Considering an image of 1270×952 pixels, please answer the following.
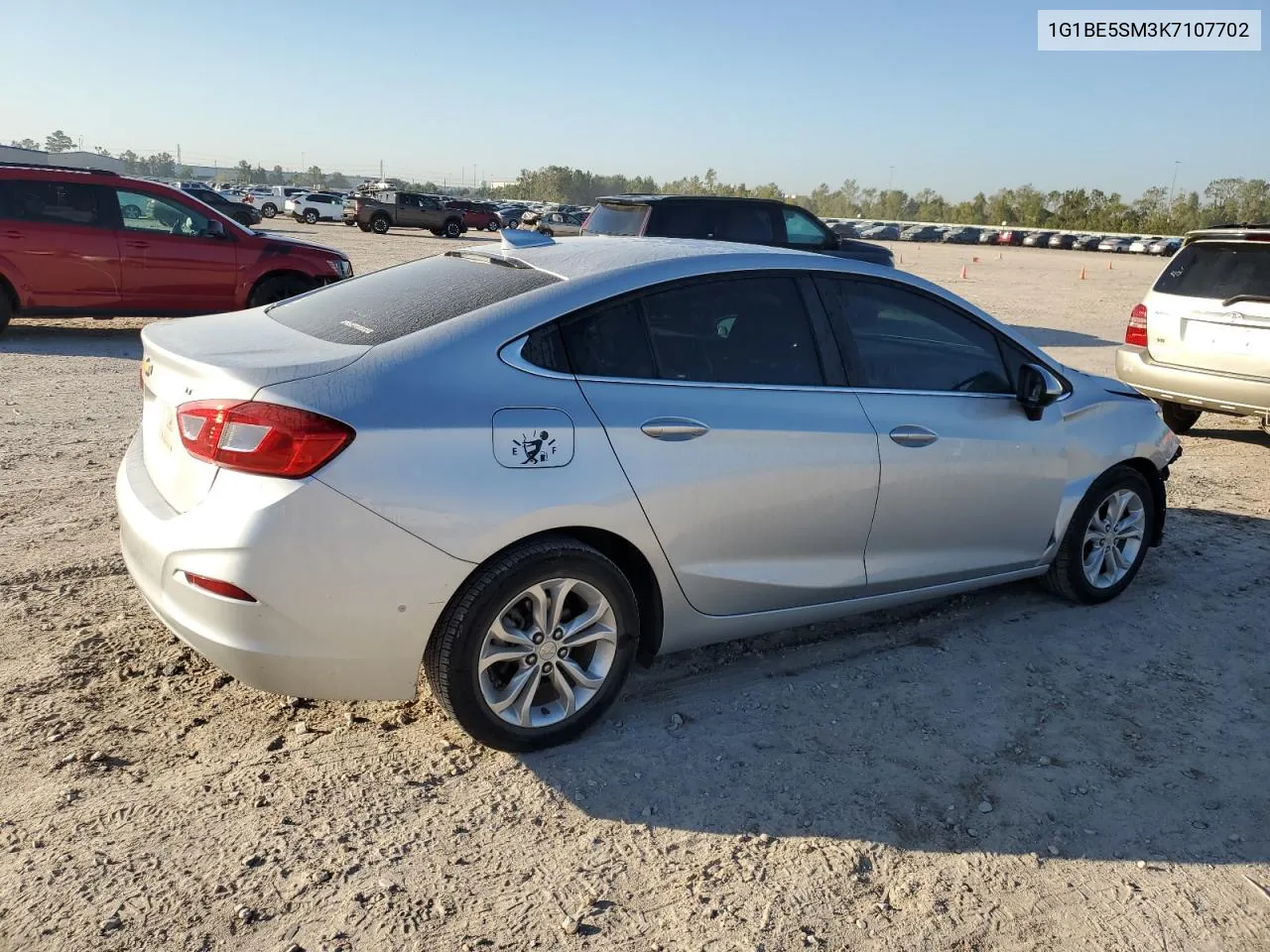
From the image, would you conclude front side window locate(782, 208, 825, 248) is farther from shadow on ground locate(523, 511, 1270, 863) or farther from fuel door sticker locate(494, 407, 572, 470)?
fuel door sticker locate(494, 407, 572, 470)

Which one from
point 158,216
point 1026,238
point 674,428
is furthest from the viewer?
point 1026,238

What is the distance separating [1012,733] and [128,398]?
7.20 metres

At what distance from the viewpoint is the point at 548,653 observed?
3344 mm

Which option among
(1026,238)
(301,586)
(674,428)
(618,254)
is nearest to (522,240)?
(618,254)

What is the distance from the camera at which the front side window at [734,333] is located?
3.62 meters

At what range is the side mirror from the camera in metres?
4.39

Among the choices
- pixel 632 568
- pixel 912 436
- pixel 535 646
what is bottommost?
pixel 535 646

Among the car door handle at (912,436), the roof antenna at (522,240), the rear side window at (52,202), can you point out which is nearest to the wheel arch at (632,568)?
the car door handle at (912,436)

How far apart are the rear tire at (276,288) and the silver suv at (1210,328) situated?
8680mm

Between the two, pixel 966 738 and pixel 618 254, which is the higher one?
pixel 618 254

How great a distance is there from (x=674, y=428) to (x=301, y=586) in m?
1.29

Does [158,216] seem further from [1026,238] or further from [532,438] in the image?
[1026,238]

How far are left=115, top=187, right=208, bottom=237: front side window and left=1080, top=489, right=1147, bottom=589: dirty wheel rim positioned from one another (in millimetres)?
9938

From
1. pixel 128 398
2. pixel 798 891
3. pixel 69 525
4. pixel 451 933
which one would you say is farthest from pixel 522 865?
pixel 128 398
